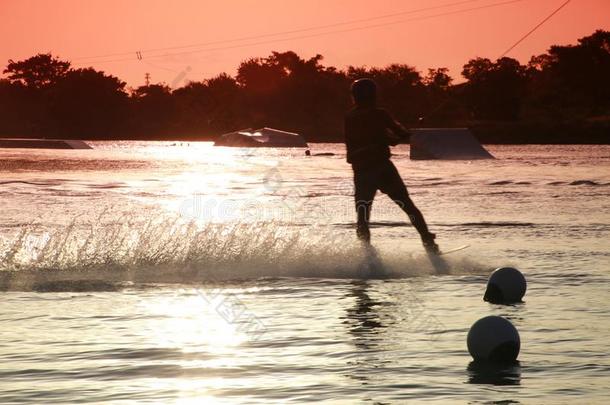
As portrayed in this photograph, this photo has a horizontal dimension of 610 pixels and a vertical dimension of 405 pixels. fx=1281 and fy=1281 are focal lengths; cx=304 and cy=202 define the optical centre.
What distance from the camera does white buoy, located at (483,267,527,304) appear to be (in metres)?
10.9

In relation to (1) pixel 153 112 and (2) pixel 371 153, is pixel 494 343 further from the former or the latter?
(1) pixel 153 112

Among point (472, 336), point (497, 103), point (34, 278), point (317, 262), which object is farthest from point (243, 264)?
point (497, 103)

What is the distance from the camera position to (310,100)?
537ft

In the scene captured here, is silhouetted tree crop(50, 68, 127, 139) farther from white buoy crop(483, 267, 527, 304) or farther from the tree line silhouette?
white buoy crop(483, 267, 527, 304)

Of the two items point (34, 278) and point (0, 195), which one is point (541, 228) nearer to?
point (34, 278)

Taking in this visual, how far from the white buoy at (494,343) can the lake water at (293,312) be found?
115 millimetres

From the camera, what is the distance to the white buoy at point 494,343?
8.08 meters

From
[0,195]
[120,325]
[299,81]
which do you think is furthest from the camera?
[299,81]

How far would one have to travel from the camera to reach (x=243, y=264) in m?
13.5

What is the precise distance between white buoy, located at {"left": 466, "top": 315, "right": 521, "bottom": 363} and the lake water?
115mm

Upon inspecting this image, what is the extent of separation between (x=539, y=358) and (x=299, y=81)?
162 metres

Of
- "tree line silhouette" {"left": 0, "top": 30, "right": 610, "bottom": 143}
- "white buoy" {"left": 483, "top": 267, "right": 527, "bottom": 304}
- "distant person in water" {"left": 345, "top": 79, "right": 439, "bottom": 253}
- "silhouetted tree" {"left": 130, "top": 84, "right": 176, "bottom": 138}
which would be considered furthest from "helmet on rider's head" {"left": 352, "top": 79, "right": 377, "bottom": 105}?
"silhouetted tree" {"left": 130, "top": 84, "right": 176, "bottom": 138}

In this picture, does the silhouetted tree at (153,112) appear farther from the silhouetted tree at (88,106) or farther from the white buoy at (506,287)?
the white buoy at (506,287)

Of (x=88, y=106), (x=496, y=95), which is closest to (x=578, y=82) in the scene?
(x=496, y=95)
